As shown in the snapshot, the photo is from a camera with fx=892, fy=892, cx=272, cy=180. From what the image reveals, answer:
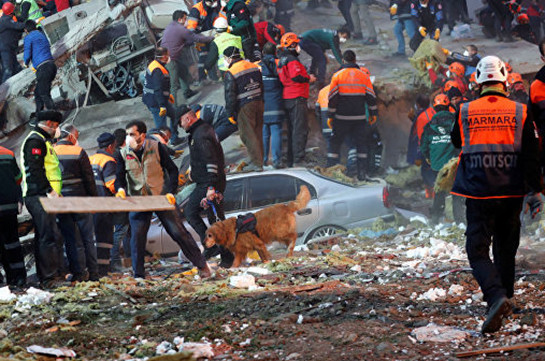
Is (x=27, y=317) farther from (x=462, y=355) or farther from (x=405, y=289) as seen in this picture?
(x=462, y=355)

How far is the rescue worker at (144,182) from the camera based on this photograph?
8.31m

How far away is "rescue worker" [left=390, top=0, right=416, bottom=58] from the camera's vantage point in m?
12.0

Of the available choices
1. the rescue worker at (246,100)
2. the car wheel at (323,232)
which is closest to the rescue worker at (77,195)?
the rescue worker at (246,100)

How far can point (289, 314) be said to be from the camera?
588 centimetres

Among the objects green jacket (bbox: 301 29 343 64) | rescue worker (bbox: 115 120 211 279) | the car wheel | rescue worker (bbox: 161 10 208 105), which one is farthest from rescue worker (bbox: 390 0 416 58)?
rescue worker (bbox: 115 120 211 279)

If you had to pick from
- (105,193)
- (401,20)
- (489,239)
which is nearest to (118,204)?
(105,193)

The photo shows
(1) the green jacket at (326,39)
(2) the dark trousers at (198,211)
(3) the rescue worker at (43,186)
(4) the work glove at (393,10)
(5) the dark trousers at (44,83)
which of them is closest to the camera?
(3) the rescue worker at (43,186)

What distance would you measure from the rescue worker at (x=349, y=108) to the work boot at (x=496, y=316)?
19.2 feet

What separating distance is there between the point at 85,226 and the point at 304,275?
2.17 meters

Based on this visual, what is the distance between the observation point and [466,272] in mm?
6914

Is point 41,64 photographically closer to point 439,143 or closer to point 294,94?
point 294,94

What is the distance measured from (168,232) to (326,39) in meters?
4.34

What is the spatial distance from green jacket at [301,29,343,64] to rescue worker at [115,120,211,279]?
3.75 m

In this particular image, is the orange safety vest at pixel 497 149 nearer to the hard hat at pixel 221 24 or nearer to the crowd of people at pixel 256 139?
the crowd of people at pixel 256 139
